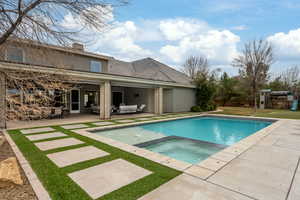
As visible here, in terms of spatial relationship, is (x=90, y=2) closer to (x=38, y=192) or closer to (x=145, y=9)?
(x=145, y=9)

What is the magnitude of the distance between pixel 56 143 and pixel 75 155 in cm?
152

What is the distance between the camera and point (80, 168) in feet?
10.5

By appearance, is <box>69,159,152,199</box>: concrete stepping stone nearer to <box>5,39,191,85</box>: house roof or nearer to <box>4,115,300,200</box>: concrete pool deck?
<box>4,115,300,200</box>: concrete pool deck

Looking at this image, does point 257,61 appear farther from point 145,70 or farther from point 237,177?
point 237,177

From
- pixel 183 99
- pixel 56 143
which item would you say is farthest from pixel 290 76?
pixel 56 143

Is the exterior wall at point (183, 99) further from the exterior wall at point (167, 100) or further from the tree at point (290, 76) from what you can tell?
Answer: the tree at point (290, 76)

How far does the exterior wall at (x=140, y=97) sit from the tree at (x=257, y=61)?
1246cm

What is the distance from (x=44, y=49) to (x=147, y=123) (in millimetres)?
7040

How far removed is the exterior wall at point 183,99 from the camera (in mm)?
15702

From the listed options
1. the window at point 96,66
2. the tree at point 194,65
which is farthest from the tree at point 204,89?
the window at point 96,66

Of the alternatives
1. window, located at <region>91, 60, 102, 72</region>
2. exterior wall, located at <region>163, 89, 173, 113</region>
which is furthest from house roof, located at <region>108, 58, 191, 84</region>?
window, located at <region>91, 60, 102, 72</region>

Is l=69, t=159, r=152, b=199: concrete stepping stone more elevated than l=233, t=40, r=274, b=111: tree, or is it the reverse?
l=233, t=40, r=274, b=111: tree

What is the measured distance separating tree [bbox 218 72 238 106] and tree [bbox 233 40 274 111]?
25.6 ft

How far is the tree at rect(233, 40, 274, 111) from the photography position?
682 inches
